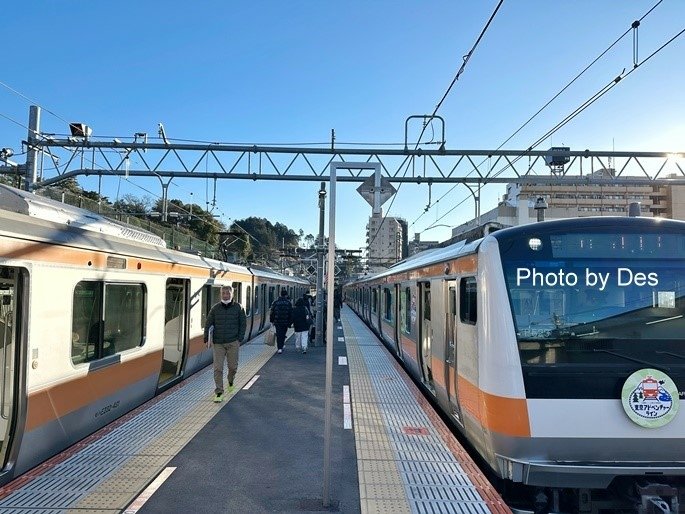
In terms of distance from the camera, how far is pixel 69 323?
5379 millimetres

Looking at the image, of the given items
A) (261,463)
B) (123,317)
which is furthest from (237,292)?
(261,463)

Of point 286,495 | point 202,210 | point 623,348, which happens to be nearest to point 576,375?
point 623,348

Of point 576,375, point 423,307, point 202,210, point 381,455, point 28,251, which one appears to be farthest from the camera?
point 202,210

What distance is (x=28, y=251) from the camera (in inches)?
183

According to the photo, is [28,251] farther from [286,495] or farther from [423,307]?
[423,307]

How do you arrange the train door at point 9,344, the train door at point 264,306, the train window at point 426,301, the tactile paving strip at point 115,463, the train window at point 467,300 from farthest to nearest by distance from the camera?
the train door at point 264,306
the train window at point 426,301
the train window at point 467,300
the train door at point 9,344
the tactile paving strip at point 115,463

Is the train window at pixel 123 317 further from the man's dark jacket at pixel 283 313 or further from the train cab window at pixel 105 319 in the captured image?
the man's dark jacket at pixel 283 313

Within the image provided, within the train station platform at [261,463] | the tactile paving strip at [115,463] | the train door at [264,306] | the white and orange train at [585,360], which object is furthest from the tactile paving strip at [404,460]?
the train door at [264,306]

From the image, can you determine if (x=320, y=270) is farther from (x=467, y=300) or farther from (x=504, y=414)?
(x=504, y=414)

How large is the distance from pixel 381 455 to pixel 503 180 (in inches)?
434

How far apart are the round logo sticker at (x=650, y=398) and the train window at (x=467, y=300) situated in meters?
1.37

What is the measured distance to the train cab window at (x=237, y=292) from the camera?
1421cm

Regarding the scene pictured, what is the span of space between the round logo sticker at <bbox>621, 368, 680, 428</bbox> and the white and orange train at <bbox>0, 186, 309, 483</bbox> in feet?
16.5

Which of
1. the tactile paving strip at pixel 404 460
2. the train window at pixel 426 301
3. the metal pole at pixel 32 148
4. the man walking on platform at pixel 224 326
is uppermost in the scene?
the metal pole at pixel 32 148
